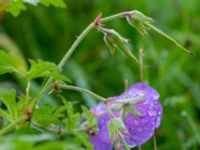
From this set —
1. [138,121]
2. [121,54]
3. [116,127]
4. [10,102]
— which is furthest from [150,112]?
[121,54]

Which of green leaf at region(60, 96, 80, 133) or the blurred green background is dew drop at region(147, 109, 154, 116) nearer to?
green leaf at region(60, 96, 80, 133)

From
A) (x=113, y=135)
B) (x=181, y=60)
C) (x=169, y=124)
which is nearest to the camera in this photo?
(x=113, y=135)

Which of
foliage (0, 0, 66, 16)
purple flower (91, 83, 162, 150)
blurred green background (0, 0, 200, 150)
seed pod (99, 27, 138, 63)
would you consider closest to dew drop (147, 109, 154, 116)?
purple flower (91, 83, 162, 150)

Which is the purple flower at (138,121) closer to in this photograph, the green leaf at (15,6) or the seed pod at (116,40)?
the seed pod at (116,40)

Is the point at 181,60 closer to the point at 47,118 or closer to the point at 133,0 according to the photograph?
the point at 133,0

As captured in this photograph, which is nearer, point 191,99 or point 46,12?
point 191,99

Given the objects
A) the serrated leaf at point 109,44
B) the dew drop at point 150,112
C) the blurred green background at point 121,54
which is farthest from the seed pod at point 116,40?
the blurred green background at point 121,54

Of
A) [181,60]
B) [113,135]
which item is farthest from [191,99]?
Answer: [113,135]

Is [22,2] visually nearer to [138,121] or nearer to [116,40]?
[116,40]
